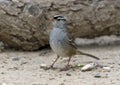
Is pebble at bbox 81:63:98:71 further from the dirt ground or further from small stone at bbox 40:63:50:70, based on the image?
small stone at bbox 40:63:50:70

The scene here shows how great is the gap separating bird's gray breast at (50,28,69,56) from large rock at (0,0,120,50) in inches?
48.2

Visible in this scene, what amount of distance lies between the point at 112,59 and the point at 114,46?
1.11 m

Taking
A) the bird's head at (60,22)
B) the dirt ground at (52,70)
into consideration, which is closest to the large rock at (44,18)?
the dirt ground at (52,70)

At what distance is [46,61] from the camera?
314 inches

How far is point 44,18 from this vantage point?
842cm

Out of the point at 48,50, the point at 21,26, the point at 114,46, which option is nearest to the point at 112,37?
the point at 114,46

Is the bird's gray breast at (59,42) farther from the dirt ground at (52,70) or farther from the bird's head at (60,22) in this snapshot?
the dirt ground at (52,70)

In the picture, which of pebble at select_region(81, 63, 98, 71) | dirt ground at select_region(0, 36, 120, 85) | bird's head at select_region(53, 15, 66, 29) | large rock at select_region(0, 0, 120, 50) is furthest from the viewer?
large rock at select_region(0, 0, 120, 50)

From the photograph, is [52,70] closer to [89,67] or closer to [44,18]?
[89,67]

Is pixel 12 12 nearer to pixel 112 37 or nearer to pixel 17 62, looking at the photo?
pixel 17 62

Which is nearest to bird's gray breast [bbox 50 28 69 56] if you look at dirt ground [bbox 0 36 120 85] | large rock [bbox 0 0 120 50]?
dirt ground [bbox 0 36 120 85]

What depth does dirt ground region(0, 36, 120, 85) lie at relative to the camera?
639 centimetres

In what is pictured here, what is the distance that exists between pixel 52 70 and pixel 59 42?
0.51 m

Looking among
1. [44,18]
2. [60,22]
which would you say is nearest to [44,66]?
[60,22]
